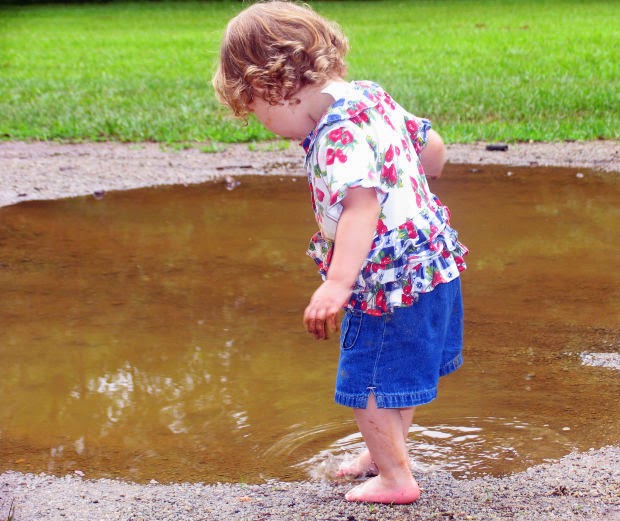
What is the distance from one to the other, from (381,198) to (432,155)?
1.40 ft

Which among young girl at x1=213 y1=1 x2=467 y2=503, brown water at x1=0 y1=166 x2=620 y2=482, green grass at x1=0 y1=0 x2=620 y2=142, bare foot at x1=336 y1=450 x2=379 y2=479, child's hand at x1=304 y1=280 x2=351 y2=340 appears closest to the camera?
child's hand at x1=304 y1=280 x2=351 y2=340

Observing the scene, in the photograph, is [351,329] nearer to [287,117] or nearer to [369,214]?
[369,214]

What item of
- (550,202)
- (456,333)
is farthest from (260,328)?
(550,202)

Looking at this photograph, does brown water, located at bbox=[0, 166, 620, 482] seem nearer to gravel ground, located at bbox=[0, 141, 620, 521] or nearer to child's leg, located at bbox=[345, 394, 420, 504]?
gravel ground, located at bbox=[0, 141, 620, 521]

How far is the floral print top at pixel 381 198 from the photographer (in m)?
2.38

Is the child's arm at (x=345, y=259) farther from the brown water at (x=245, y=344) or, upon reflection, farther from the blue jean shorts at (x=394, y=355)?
the brown water at (x=245, y=344)

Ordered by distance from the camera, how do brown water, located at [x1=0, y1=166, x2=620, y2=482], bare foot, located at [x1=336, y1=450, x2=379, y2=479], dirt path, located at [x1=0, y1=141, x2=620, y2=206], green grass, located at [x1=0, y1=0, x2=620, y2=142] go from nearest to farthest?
bare foot, located at [x1=336, y1=450, x2=379, y2=479], brown water, located at [x1=0, y1=166, x2=620, y2=482], dirt path, located at [x1=0, y1=141, x2=620, y2=206], green grass, located at [x1=0, y1=0, x2=620, y2=142]

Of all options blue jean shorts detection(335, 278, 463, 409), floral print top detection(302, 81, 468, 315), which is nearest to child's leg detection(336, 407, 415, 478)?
blue jean shorts detection(335, 278, 463, 409)

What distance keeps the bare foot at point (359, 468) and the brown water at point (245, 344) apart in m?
0.12

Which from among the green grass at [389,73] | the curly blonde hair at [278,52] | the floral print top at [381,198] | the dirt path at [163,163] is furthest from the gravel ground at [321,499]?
the dirt path at [163,163]

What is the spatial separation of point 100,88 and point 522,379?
904 centimetres

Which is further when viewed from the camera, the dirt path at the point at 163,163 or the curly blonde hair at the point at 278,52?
the dirt path at the point at 163,163

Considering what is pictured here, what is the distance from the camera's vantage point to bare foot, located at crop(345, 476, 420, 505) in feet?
8.46

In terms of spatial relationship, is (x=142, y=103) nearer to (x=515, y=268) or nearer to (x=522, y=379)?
(x=515, y=268)
